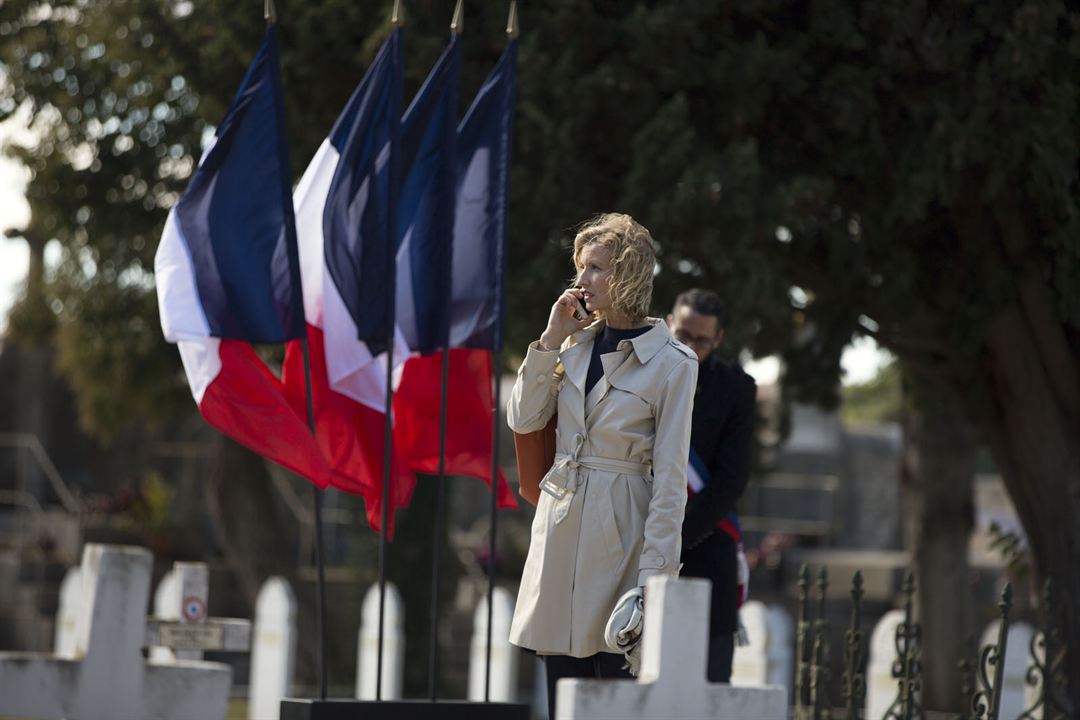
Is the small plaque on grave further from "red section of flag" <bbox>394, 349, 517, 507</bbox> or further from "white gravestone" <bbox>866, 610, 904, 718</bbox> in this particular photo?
"white gravestone" <bbox>866, 610, 904, 718</bbox>

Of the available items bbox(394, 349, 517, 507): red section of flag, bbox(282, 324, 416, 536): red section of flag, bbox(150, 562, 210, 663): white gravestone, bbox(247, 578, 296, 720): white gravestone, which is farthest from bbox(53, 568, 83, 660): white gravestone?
bbox(282, 324, 416, 536): red section of flag

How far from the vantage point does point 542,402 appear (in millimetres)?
5000

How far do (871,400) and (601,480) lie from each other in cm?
3453

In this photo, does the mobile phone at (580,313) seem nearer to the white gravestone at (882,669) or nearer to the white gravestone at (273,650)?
the white gravestone at (882,669)

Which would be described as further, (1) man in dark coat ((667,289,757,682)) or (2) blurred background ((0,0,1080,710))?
(2) blurred background ((0,0,1080,710))

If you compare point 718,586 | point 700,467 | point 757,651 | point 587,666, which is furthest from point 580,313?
point 757,651

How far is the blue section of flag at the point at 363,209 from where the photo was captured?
23.3 ft

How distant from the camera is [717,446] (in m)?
6.44

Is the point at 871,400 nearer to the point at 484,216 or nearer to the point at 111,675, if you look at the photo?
the point at 484,216

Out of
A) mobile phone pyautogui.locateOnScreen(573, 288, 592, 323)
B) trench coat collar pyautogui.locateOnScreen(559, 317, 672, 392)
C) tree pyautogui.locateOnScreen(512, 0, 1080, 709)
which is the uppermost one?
tree pyautogui.locateOnScreen(512, 0, 1080, 709)

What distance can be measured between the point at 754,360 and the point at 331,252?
15.6 ft

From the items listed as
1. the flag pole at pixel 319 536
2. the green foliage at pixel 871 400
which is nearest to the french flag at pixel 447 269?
the flag pole at pixel 319 536

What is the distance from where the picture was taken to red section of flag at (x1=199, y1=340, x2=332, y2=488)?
21.8 feet

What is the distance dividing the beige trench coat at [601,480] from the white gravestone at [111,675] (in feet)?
6.60
